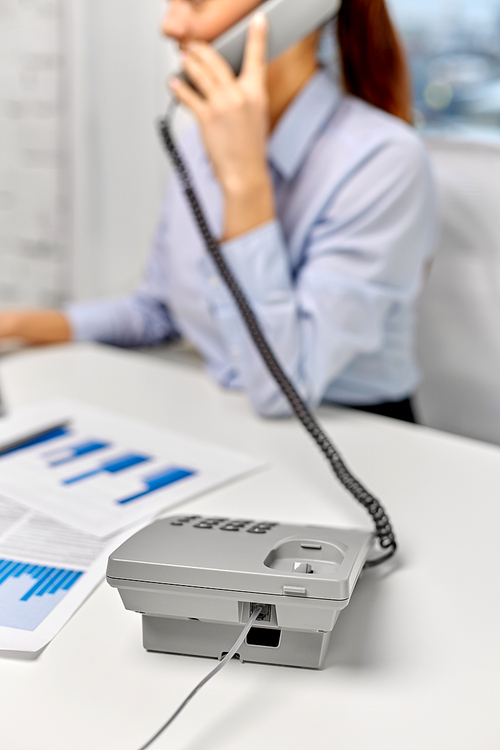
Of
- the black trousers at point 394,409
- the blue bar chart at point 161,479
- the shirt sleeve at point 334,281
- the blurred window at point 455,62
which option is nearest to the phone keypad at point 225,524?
the blue bar chart at point 161,479

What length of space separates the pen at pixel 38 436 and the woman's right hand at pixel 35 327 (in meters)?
0.43

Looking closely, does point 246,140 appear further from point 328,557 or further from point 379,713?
point 379,713

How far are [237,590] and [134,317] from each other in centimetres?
98

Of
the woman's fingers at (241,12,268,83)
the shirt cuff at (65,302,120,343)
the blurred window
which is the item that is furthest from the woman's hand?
the blurred window

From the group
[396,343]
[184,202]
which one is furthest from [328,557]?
[184,202]

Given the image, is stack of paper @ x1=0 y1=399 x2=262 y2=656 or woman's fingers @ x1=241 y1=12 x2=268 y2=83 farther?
woman's fingers @ x1=241 y1=12 x2=268 y2=83

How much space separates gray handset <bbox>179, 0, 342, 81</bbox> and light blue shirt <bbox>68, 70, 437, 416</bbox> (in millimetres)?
104

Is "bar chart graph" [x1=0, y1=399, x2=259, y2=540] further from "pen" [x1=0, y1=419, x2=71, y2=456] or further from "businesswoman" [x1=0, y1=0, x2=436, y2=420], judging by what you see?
"businesswoman" [x1=0, y1=0, x2=436, y2=420]

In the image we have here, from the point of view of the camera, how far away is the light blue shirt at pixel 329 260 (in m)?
0.91

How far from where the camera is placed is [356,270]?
3.02 feet

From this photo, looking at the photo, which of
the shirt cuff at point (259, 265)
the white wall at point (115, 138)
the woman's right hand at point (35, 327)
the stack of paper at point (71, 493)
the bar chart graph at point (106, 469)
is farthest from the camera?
the white wall at point (115, 138)

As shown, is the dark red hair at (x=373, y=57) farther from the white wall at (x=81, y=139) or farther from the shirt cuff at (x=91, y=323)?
the white wall at (x=81, y=139)

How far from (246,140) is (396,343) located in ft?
1.25

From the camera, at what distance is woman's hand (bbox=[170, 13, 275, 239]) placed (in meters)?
0.91
